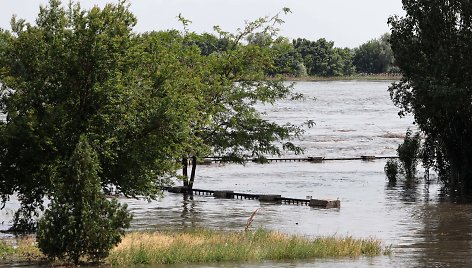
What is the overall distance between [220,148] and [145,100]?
24041 millimetres

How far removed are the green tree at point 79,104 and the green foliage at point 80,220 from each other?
26.5ft

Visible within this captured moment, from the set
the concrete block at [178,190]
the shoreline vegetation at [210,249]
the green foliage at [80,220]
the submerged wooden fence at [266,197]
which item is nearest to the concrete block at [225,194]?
the submerged wooden fence at [266,197]

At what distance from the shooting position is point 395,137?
417 feet

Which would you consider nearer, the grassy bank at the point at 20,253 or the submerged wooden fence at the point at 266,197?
the grassy bank at the point at 20,253

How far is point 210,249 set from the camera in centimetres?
3500

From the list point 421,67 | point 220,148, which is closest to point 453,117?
point 421,67

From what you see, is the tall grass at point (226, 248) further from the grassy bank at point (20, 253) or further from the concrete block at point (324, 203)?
the concrete block at point (324, 203)

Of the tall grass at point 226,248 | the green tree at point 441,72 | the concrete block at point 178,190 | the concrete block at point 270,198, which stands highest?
the green tree at point 441,72

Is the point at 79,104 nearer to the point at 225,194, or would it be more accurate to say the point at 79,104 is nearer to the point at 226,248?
the point at 226,248

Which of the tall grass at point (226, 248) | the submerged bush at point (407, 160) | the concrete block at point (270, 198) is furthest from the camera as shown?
the submerged bush at point (407, 160)

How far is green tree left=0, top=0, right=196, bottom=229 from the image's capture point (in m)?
40.9

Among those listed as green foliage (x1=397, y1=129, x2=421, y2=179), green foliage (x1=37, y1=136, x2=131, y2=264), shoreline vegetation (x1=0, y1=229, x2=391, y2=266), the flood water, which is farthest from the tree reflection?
green foliage (x1=397, y1=129, x2=421, y2=179)

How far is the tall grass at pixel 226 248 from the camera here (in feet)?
108

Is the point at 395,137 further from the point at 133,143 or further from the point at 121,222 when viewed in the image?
the point at 121,222
